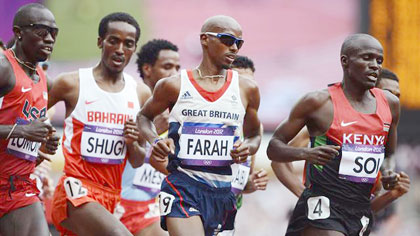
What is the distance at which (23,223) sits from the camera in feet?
26.6

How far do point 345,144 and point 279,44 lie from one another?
10186 mm

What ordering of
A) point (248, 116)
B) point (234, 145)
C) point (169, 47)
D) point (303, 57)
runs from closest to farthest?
point (234, 145) → point (248, 116) → point (169, 47) → point (303, 57)

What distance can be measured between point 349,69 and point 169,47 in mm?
3046

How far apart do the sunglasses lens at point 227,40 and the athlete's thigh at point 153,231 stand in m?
2.58

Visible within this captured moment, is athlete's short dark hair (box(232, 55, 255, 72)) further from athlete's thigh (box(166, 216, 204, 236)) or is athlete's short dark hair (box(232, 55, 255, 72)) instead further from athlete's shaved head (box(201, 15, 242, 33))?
athlete's thigh (box(166, 216, 204, 236))

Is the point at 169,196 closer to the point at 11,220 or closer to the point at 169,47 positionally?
the point at 11,220

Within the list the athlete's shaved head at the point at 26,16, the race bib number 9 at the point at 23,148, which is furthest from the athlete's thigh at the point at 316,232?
the athlete's shaved head at the point at 26,16

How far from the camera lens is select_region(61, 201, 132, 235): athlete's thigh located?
853cm

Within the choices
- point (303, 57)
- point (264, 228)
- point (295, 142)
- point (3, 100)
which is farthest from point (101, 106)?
point (303, 57)

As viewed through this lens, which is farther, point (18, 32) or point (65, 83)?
point (65, 83)

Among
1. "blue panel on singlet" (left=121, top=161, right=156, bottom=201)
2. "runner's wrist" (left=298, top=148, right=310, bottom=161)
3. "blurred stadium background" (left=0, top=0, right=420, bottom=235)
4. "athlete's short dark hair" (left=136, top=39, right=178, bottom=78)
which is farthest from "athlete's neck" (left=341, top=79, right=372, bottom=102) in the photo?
"blurred stadium background" (left=0, top=0, right=420, bottom=235)

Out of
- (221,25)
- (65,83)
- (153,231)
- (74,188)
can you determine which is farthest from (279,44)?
(221,25)

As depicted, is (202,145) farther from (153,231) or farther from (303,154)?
(153,231)

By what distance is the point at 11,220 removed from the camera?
320 inches
